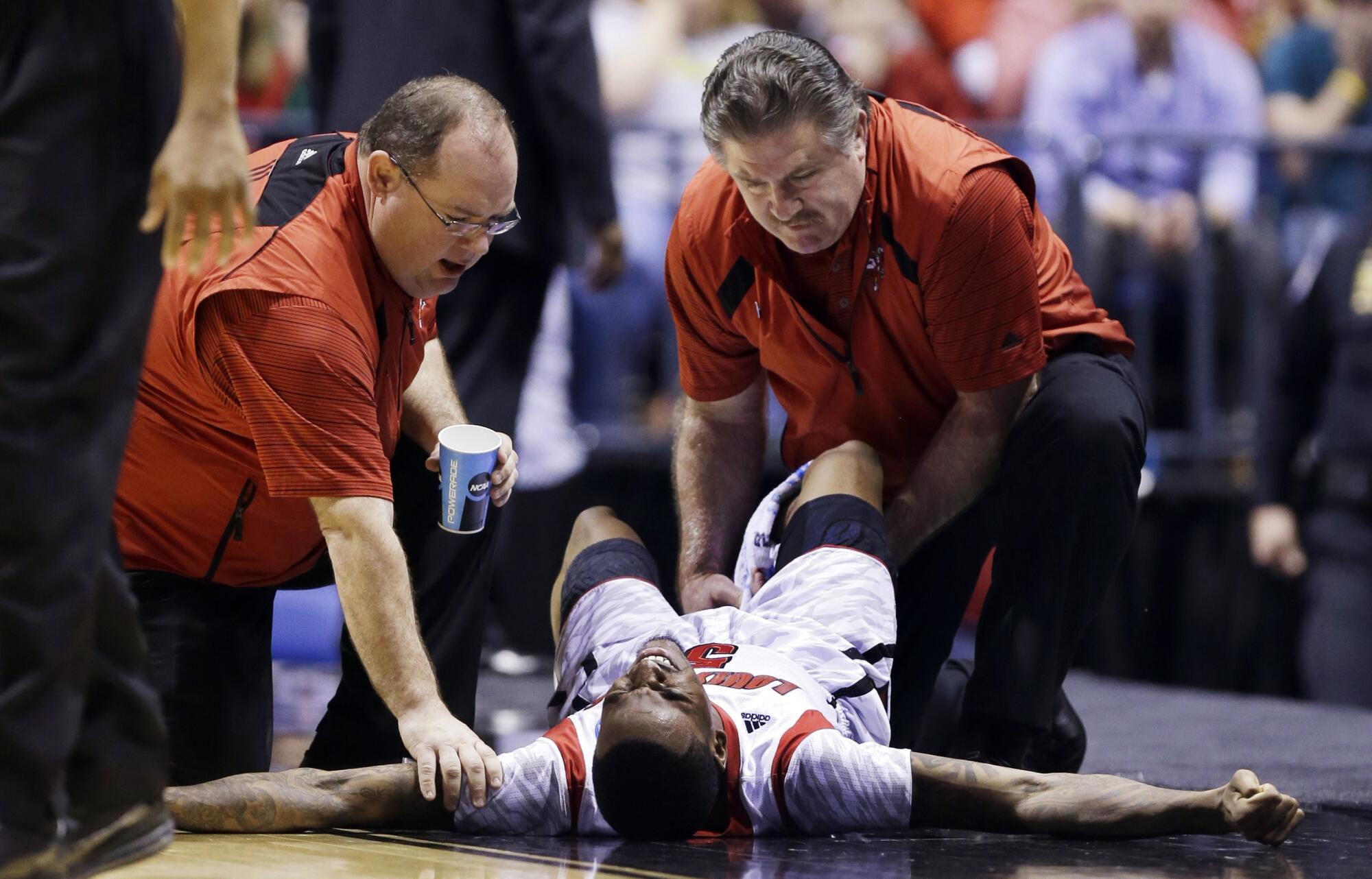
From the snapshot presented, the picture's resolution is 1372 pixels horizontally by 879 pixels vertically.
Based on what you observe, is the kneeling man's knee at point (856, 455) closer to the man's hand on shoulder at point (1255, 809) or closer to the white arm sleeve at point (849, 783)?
the white arm sleeve at point (849, 783)

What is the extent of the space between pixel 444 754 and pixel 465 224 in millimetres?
930

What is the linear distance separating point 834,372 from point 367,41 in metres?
1.58

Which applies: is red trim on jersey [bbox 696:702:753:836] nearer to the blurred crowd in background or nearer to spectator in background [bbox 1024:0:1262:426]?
the blurred crowd in background

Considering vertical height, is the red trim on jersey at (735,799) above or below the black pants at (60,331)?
below

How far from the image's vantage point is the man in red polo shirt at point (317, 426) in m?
2.82

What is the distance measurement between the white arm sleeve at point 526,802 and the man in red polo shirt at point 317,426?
0.07 meters

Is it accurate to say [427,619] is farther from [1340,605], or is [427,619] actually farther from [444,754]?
[1340,605]

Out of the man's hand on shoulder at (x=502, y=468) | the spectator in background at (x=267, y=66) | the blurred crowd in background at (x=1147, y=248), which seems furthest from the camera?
the spectator in background at (x=267, y=66)

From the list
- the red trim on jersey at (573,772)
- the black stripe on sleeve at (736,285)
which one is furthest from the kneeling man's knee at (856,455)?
the red trim on jersey at (573,772)

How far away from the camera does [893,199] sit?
11.2ft

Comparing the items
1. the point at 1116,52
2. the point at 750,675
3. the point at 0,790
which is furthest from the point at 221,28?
the point at 1116,52

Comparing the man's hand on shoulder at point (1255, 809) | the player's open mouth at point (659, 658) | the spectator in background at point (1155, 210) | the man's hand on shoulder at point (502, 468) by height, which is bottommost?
the man's hand on shoulder at point (1255, 809)

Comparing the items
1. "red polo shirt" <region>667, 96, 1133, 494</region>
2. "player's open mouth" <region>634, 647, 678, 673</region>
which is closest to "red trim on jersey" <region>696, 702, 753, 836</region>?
"player's open mouth" <region>634, 647, 678, 673</region>

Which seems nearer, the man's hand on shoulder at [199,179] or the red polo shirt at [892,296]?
the man's hand on shoulder at [199,179]
